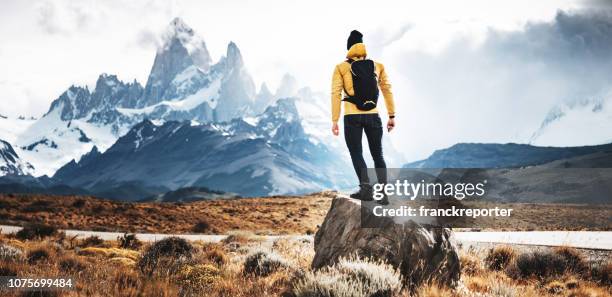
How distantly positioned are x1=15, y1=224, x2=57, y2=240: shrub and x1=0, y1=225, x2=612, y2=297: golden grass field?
21.5 feet

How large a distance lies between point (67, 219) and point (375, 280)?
97.8 feet

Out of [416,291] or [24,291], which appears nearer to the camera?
[24,291]

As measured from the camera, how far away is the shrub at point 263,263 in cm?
1001

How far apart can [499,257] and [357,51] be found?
6680 millimetres

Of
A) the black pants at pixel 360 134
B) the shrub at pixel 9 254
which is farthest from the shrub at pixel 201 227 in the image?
the black pants at pixel 360 134

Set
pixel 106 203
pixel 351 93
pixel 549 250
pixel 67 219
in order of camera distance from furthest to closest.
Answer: pixel 106 203 < pixel 67 219 < pixel 549 250 < pixel 351 93

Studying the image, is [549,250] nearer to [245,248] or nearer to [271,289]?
[271,289]

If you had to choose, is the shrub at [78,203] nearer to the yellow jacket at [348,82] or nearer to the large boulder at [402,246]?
the large boulder at [402,246]

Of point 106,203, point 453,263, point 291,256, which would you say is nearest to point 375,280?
point 453,263

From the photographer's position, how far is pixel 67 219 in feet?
102

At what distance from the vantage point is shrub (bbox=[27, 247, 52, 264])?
10947 mm

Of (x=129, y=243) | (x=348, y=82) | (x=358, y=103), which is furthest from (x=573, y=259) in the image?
(x=129, y=243)

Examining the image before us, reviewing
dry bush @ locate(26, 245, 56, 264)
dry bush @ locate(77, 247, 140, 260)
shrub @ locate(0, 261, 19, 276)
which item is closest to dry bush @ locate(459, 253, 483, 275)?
dry bush @ locate(77, 247, 140, 260)

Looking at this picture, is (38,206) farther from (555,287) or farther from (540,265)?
(555,287)
